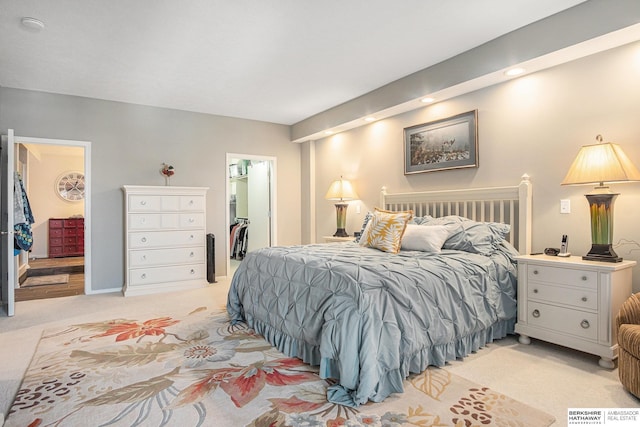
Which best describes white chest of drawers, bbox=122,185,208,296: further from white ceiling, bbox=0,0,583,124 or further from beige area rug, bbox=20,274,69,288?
beige area rug, bbox=20,274,69,288

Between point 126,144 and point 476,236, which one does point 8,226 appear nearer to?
point 126,144

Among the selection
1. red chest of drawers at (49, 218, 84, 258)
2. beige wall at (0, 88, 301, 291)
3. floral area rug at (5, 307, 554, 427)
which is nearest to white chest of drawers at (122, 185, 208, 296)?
beige wall at (0, 88, 301, 291)

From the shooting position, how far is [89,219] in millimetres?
4535

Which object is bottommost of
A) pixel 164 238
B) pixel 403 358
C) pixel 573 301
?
pixel 403 358

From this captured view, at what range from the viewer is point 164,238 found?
183 inches

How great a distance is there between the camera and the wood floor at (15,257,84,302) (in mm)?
4555

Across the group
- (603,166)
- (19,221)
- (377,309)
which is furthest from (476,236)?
(19,221)

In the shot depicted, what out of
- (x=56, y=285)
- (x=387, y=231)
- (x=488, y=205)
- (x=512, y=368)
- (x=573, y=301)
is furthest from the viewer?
(x=56, y=285)

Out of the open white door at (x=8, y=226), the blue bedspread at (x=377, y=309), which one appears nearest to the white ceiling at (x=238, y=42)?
the open white door at (x=8, y=226)

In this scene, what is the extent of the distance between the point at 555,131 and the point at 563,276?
1264 millimetres

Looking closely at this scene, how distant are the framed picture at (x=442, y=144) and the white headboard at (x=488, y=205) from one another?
296 mm

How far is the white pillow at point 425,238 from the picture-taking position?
3060 millimetres

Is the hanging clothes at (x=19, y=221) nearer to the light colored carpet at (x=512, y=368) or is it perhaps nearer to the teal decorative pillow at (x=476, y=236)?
the light colored carpet at (x=512, y=368)

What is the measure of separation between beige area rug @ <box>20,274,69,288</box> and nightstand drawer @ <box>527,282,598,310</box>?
6106 millimetres
